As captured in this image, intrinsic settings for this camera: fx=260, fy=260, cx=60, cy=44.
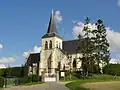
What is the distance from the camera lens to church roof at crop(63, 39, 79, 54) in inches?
3103

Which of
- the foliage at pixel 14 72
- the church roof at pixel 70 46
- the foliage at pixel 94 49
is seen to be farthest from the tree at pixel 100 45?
the foliage at pixel 14 72

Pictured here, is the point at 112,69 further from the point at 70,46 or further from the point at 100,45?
the point at 70,46

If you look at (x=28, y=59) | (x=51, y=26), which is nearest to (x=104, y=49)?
(x=51, y=26)

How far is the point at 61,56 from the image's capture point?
250 feet

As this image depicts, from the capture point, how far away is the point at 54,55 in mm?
76875

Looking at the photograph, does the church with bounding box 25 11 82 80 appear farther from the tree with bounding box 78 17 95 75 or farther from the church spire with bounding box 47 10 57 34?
the tree with bounding box 78 17 95 75

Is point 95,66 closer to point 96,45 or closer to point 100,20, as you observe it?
point 96,45

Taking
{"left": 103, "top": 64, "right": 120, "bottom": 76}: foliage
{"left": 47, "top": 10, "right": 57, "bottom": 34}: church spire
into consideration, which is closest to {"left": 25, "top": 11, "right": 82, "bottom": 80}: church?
{"left": 47, "top": 10, "right": 57, "bottom": 34}: church spire

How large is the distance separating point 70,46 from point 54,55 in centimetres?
696

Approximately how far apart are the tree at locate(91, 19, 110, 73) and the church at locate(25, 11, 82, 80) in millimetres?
13339

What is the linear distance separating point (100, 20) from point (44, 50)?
22.8m

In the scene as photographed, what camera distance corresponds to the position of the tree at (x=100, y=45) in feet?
201

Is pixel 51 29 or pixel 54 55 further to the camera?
pixel 51 29

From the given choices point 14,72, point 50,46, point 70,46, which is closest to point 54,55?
point 50,46
